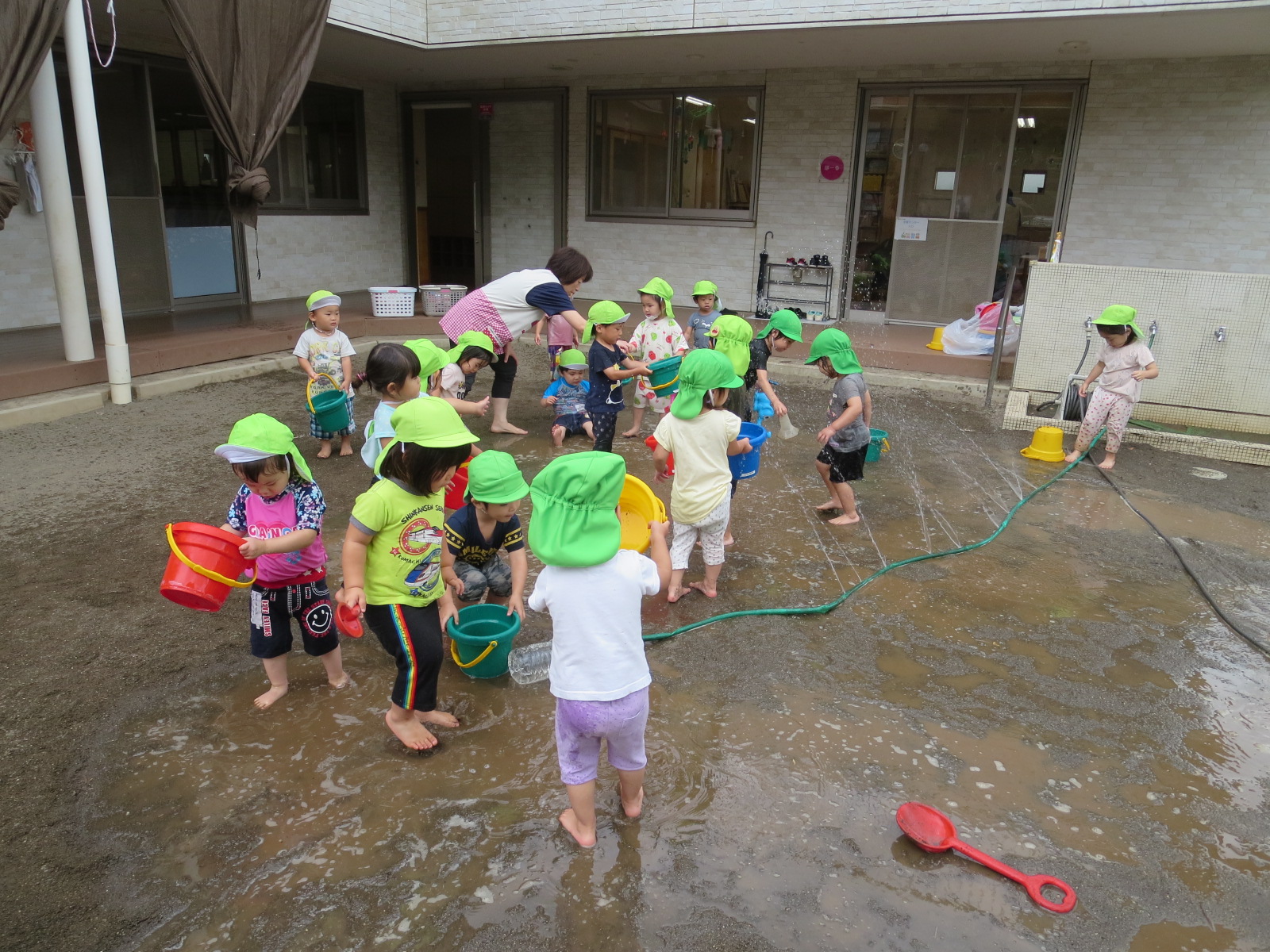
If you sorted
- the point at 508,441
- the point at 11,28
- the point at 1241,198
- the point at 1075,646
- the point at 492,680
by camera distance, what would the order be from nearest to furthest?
the point at 492,680 → the point at 1075,646 → the point at 11,28 → the point at 508,441 → the point at 1241,198

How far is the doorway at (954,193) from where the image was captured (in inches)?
439

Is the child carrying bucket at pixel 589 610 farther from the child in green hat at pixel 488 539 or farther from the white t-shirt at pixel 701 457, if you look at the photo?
the white t-shirt at pixel 701 457

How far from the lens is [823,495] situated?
6.34 metres

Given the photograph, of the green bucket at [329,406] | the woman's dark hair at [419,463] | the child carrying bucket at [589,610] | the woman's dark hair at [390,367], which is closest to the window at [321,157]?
the green bucket at [329,406]

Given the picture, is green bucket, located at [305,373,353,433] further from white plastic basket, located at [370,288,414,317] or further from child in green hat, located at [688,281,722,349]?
white plastic basket, located at [370,288,414,317]

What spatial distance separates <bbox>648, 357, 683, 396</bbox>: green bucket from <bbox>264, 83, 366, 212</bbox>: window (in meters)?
8.40

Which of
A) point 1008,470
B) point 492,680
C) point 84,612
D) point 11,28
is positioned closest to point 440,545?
point 492,680

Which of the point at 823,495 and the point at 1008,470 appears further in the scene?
the point at 1008,470

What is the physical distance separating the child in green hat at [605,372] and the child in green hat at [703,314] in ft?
2.90

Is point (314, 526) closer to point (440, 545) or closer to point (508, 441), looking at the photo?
point (440, 545)

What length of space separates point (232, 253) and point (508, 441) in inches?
271

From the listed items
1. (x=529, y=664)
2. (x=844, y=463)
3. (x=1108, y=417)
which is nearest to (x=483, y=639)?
(x=529, y=664)

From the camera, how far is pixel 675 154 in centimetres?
1295

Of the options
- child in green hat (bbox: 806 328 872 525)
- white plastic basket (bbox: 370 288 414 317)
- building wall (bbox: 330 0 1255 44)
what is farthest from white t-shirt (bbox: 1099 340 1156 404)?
white plastic basket (bbox: 370 288 414 317)
